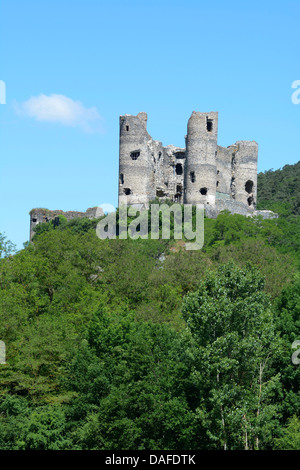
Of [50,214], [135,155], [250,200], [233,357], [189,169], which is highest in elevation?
[135,155]

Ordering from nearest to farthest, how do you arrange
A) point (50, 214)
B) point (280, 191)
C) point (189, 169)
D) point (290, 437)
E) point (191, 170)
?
point (290, 437), point (191, 170), point (189, 169), point (50, 214), point (280, 191)

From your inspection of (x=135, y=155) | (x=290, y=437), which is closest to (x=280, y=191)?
(x=135, y=155)

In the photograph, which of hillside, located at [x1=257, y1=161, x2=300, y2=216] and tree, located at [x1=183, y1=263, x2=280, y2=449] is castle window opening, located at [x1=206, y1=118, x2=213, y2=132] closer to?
hillside, located at [x1=257, y1=161, x2=300, y2=216]

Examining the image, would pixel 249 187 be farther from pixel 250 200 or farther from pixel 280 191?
pixel 280 191

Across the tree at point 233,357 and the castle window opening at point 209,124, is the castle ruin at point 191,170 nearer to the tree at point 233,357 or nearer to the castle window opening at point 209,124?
the castle window opening at point 209,124

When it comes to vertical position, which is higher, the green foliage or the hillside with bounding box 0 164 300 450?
the hillside with bounding box 0 164 300 450

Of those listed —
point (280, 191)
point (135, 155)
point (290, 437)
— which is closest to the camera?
point (290, 437)

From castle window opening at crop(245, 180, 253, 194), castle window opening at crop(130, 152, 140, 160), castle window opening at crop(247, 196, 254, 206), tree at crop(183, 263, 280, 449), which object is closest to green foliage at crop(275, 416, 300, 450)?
tree at crop(183, 263, 280, 449)

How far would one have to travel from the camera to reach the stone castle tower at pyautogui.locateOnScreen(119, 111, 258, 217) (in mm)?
69938

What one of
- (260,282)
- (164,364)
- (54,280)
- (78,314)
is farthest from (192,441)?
(54,280)

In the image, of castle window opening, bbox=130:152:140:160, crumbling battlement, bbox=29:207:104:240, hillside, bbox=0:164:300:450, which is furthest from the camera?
crumbling battlement, bbox=29:207:104:240

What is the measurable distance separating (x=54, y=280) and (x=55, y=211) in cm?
3188

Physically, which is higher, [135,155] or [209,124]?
[209,124]

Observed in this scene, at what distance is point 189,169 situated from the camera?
Result: 70188 millimetres
